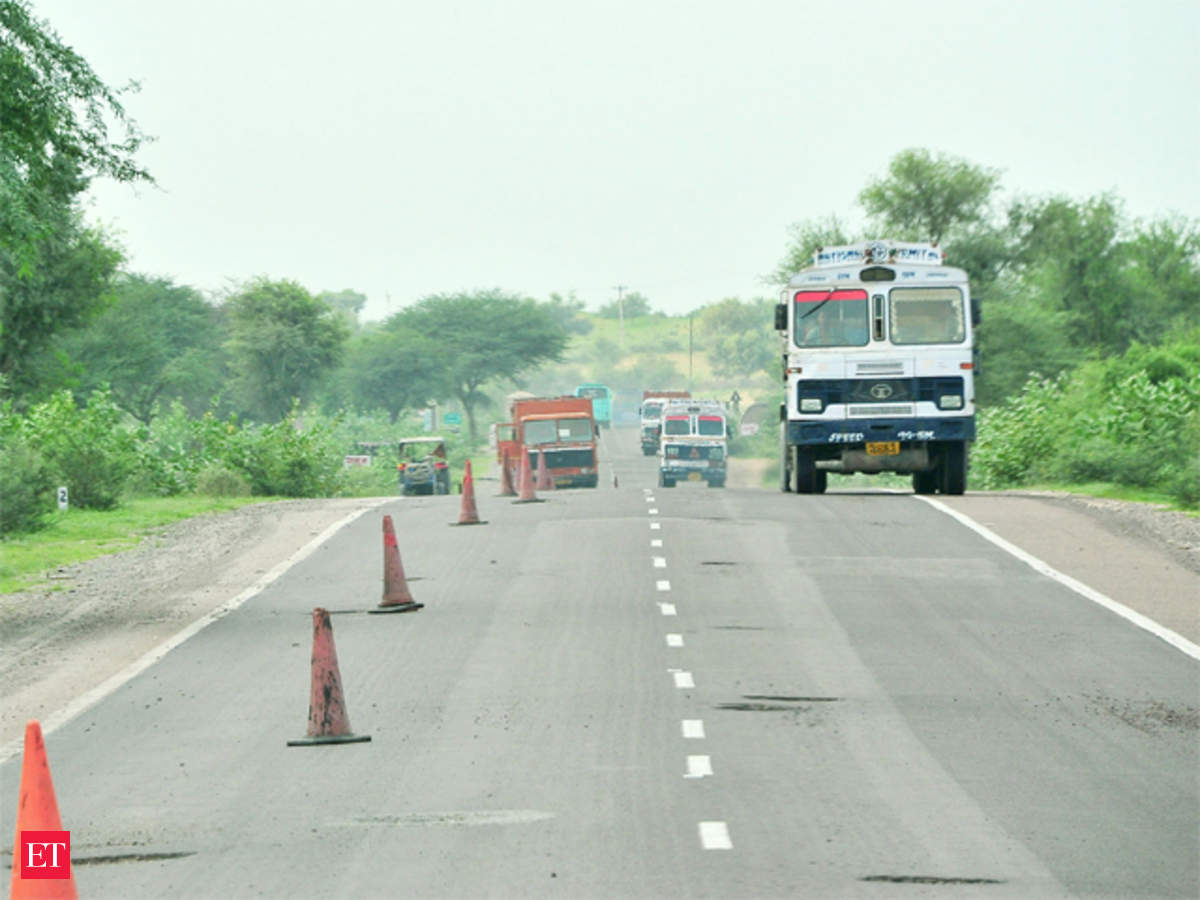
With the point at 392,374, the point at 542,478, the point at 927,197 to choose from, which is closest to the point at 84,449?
the point at 542,478

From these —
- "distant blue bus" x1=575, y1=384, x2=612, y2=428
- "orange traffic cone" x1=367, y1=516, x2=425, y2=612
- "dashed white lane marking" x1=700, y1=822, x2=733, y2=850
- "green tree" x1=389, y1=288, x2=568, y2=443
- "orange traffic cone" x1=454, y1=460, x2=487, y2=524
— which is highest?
"green tree" x1=389, y1=288, x2=568, y2=443

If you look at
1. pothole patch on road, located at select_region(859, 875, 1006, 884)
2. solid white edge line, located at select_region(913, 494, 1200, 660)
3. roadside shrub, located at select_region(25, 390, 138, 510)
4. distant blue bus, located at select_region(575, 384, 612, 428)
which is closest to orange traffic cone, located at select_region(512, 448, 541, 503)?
solid white edge line, located at select_region(913, 494, 1200, 660)

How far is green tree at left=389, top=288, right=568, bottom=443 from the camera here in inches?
4218

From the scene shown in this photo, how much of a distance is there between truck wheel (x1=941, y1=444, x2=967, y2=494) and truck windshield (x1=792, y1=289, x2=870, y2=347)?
2.56m

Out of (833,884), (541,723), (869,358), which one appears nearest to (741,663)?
(541,723)

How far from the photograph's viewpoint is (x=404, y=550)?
69.8 feet

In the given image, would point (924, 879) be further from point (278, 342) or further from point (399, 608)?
point (278, 342)

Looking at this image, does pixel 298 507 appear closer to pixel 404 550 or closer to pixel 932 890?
pixel 404 550

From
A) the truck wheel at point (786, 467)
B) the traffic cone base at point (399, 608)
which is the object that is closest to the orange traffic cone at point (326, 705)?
the traffic cone base at point (399, 608)

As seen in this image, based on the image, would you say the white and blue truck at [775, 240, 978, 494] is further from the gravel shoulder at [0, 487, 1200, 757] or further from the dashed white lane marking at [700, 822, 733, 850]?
the dashed white lane marking at [700, 822, 733, 850]

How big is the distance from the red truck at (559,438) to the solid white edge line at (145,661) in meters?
26.8

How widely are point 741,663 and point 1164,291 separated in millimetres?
67923

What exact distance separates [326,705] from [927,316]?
54.9 ft

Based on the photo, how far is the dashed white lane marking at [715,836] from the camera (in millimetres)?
7809
